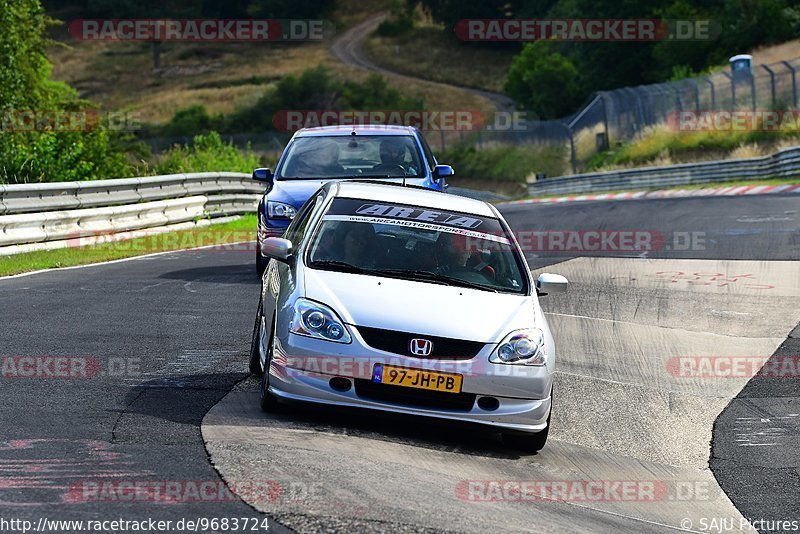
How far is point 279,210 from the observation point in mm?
14398

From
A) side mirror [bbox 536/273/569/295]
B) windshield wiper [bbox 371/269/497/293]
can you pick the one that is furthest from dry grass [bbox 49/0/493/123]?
windshield wiper [bbox 371/269/497/293]

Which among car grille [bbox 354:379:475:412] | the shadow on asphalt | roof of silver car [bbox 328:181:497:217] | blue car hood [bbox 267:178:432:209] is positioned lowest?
the shadow on asphalt

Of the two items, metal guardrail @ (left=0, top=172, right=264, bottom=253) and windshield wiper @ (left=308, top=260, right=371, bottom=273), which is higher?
windshield wiper @ (left=308, top=260, right=371, bottom=273)

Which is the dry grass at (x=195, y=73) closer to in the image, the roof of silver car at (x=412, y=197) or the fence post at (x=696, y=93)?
the fence post at (x=696, y=93)

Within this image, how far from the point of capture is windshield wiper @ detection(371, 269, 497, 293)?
8.45 meters

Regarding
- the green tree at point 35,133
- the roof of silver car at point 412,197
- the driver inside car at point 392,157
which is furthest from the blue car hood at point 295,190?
the green tree at point 35,133

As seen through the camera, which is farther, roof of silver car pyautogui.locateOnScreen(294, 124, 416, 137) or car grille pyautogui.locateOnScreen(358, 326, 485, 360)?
roof of silver car pyautogui.locateOnScreen(294, 124, 416, 137)

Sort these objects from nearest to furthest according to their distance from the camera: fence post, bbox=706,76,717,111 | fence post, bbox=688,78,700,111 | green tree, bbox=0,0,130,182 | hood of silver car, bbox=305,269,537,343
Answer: hood of silver car, bbox=305,269,537,343 → green tree, bbox=0,0,130,182 → fence post, bbox=706,76,717,111 → fence post, bbox=688,78,700,111

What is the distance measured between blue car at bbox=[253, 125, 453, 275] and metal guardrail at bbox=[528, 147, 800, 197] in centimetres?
2176

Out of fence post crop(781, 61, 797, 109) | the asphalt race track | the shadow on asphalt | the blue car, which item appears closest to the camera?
the asphalt race track

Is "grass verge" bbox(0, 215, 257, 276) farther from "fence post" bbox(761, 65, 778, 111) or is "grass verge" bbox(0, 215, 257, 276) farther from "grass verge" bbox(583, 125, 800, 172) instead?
"grass verge" bbox(583, 125, 800, 172)

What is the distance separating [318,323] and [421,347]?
0.65 meters

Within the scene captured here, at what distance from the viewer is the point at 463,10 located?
391 ft

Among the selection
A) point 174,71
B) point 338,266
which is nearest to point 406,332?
point 338,266
